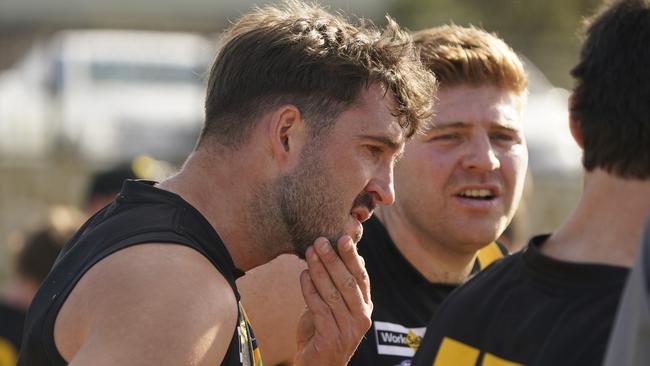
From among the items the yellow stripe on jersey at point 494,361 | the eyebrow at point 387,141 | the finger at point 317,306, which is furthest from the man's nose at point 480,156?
the yellow stripe on jersey at point 494,361

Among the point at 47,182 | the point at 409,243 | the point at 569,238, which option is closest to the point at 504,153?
the point at 409,243

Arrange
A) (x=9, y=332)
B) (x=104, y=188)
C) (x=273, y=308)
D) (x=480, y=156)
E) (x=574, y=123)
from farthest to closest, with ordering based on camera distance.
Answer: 1. (x=104, y=188)
2. (x=9, y=332)
3. (x=480, y=156)
4. (x=273, y=308)
5. (x=574, y=123)

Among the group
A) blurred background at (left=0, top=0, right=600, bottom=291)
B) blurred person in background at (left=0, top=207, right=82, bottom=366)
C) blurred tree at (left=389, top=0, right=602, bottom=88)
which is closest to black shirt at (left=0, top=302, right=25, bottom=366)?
blurred person in background at (left=0, top=207, right=82, bottom=366)

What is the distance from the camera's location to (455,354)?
3023 millimetres

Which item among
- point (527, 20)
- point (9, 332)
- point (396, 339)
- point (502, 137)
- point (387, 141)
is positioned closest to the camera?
point (387, 141)

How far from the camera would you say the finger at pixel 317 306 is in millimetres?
3424

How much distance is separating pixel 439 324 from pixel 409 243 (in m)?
1.33

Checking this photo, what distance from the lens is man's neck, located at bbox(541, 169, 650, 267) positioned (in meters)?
2.82

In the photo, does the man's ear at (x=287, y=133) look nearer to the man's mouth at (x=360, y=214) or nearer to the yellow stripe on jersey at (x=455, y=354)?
the man's mouth at (x=360, y=214)

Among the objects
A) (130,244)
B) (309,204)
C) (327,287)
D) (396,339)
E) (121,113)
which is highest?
(309,204)

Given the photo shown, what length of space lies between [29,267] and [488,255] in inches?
119

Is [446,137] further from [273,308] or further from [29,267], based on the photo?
[29,267]

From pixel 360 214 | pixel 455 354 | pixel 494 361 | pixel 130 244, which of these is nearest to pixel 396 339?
pixel 360 214

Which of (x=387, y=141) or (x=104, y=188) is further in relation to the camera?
(x=104, y=188)
